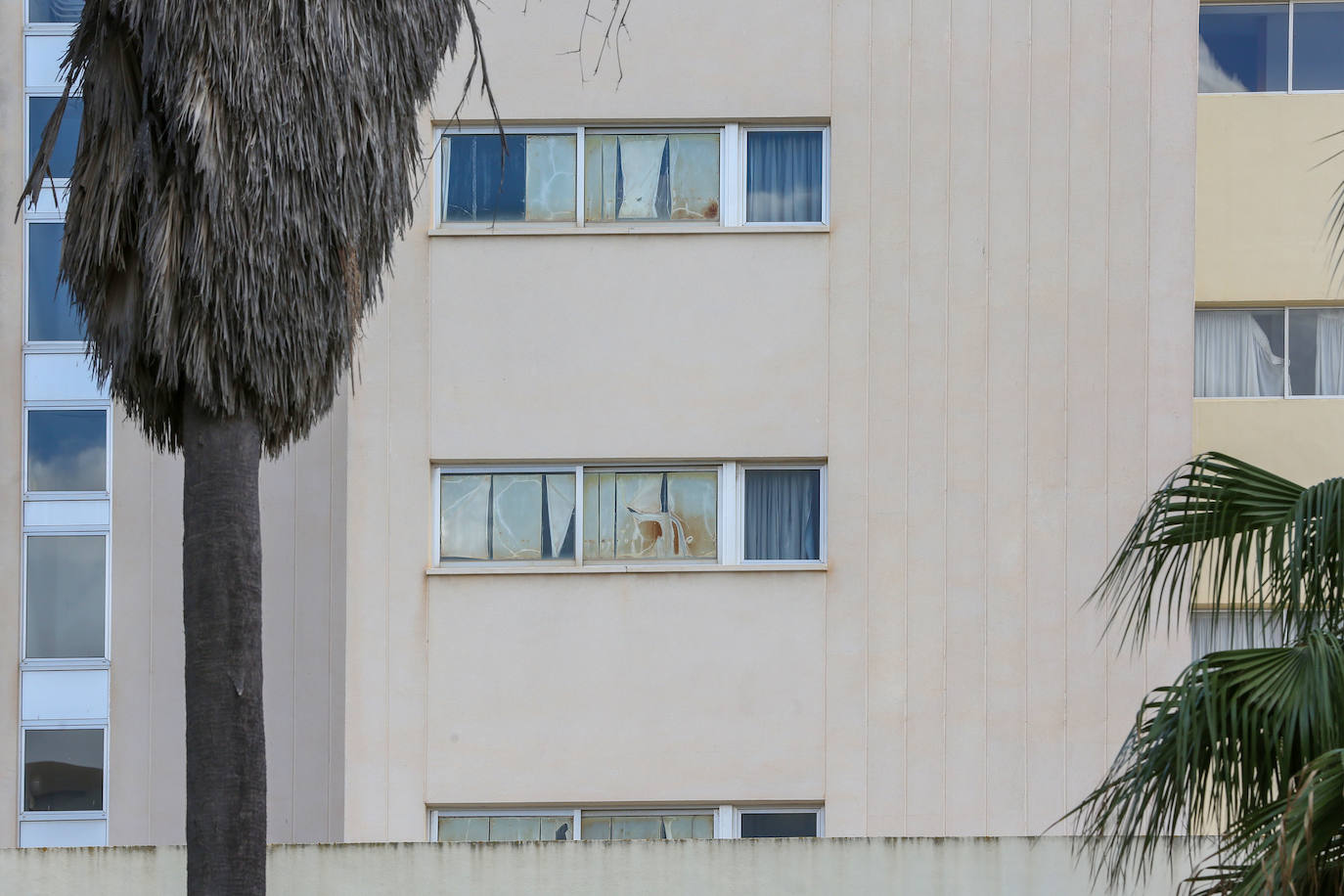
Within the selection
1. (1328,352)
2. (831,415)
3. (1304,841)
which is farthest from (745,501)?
(1304,841)

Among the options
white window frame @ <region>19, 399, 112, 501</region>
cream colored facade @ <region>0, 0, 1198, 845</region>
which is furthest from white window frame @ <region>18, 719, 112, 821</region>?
cream colored facade @ <region>0, 0, 1198, 845</region>

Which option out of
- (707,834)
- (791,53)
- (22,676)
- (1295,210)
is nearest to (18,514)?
(22,676)

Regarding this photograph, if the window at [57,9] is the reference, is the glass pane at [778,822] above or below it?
below

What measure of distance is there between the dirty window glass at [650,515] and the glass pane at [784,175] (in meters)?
2.35

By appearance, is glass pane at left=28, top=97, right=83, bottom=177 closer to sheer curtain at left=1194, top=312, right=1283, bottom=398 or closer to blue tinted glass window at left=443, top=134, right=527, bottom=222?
blue tinted glass window at left=443, top=134, right=527, bottom=222

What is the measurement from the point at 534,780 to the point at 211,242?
22.0 feet

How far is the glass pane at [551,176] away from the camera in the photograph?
14.3 metres

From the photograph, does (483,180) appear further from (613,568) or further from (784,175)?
(613,568)

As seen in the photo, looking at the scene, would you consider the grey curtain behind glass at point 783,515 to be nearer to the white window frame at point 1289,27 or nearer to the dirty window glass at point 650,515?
the dirty window glass at point 650,515

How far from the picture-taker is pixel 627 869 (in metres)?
10.6

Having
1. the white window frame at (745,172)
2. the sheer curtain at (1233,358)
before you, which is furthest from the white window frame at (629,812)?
the sheer curtain at (1233,358)

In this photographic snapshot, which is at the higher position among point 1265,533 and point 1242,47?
point 1242,47

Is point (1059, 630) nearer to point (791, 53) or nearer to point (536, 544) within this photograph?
point (536, 544)

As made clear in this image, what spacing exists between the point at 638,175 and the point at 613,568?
343 centimetres
